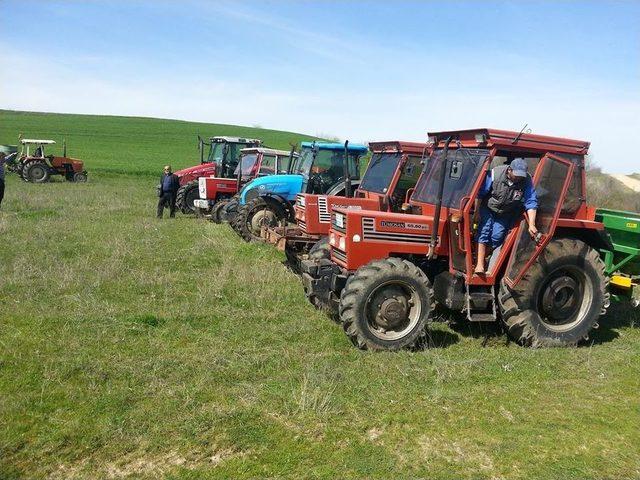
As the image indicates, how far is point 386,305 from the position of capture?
578cm

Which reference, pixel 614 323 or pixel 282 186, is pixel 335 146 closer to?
pixel 282 186

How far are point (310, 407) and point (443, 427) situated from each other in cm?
102

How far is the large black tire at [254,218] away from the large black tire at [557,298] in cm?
716

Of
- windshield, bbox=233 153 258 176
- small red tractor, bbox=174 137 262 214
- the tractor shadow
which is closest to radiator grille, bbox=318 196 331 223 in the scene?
the tractor shadow

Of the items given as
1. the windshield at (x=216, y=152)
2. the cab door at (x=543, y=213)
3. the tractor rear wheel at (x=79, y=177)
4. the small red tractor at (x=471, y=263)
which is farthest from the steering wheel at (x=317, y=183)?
the tractor rear wheel at (x=79, y=177)

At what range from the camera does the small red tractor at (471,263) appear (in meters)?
5.80

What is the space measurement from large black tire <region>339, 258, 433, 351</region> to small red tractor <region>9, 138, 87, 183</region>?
25.7 meters

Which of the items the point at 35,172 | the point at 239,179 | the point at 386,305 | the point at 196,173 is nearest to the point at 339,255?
the point at 386,305

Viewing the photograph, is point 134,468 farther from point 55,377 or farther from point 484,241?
point 484,241

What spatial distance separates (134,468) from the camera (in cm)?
353

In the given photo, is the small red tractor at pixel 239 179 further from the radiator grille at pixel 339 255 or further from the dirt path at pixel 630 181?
the dirt path at pixel 630 181

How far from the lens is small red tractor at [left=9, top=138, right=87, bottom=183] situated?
88.8 ft

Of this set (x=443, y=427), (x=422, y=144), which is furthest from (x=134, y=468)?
(x=422, y=144)

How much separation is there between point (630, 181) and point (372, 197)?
21192 mm
